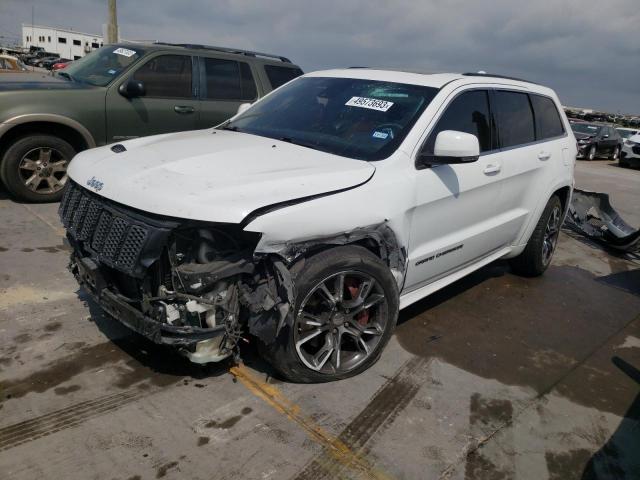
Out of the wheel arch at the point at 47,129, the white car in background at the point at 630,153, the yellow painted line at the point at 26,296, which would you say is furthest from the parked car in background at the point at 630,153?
the yellow painted line at the point at 26,296

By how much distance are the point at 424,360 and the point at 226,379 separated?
1349 millimetres

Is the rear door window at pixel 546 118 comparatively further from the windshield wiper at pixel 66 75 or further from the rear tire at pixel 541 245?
the windshield wiper at pixel 66 75

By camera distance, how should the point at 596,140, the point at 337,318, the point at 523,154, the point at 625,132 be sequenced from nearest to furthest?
1. the point at 337,318
2. the point at 523,154
3. the point at 596,140
4. the point at 625,132

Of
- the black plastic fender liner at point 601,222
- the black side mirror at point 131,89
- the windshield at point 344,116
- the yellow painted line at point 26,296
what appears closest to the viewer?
the windshield at point 344,116

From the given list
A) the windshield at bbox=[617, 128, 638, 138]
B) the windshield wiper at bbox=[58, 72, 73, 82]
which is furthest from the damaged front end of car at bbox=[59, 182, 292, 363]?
the windshield at bbox=[617, 128, 638, 138]

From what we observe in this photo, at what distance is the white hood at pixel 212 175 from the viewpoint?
2.60 m

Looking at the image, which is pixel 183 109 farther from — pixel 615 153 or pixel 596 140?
pixel 615 153

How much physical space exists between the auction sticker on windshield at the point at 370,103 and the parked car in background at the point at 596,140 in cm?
1945

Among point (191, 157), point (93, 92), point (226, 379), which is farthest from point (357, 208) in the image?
point (93, 92)

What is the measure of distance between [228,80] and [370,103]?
3960mm

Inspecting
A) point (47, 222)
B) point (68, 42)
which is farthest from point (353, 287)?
point (68, 42)

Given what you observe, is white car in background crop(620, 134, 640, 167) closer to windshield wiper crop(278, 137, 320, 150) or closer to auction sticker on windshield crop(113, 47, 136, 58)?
auction sticker on windshield crop(113, 47, 136, 58)

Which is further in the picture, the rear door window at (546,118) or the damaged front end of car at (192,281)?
the rear door window at (546,118)

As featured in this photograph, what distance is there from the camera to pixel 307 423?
2854 mm
